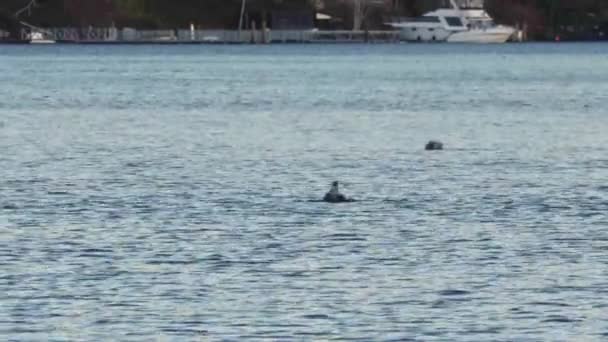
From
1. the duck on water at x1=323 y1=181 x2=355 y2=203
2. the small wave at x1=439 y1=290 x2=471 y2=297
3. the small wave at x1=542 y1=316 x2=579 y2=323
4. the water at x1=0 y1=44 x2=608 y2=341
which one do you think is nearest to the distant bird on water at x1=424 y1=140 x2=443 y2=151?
the water at x1=0 y1=44 x2=608 y2=341

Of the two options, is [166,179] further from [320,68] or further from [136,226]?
[320,68]

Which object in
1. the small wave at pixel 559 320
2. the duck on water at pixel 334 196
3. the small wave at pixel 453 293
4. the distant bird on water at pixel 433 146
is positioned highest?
the small wave at pixel 559 320

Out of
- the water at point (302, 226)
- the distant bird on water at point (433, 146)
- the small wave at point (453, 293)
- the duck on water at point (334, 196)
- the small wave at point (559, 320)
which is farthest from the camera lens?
the distant bird on water at point (433, 146)

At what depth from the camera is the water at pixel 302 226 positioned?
2762cm

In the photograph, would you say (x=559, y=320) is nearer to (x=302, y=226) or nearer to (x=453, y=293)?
(x=453, y=293)

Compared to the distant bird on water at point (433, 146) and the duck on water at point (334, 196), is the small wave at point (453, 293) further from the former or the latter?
the distant bird on water at point (433, 146)

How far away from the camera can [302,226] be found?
3719 cm

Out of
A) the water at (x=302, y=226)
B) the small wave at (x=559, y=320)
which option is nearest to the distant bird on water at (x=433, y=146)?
the water at (x=302, y=226)

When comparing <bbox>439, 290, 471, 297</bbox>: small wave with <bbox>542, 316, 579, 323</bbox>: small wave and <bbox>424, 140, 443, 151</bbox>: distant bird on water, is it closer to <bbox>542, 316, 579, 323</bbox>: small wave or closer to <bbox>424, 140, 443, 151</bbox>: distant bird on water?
<bbox>542, 316, 579, 323</bbox>: small wave

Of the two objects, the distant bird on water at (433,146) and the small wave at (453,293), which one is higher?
the small wave at (453,293)

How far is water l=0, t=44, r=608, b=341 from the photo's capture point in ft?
90.6

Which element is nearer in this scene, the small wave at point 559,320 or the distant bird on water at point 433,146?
the small wave at point 559,320

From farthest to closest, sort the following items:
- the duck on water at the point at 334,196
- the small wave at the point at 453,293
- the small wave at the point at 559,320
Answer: the duck on water at the point at 334,196, the small wave at the point at 453,293, the small wave at the point at 559,320

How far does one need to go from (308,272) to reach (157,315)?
4131 mm
